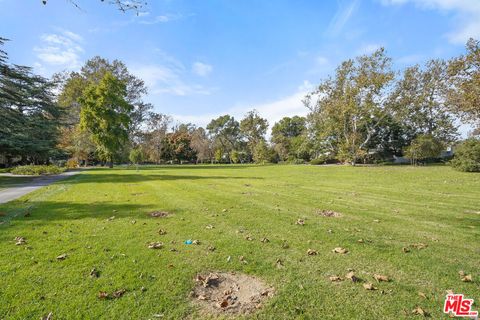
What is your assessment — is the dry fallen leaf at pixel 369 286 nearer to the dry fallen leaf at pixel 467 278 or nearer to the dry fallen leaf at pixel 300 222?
the dry fallen leaf at pixel 467 278

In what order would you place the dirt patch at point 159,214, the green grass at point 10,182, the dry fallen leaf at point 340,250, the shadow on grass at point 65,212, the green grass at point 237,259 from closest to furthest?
the green grass at point 237,259
the dry fallen leaf at point 340,250
the shadow on grass at point 65,212
the dirt patch at point 159,214
the green grass at point 10,182

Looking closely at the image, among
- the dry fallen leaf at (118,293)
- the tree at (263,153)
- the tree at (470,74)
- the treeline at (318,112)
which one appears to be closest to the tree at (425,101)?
the treeline at (318,112)

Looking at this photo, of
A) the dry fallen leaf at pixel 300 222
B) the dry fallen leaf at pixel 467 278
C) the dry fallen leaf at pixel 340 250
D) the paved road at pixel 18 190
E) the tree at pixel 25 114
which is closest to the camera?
the dry fallen leaf at pixel 467 278

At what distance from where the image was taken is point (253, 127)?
73.3 m

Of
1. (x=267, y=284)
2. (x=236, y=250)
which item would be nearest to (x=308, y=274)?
(x=267, y=284)

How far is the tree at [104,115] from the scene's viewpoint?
31.4 meters

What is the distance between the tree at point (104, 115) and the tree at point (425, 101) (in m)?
33.0

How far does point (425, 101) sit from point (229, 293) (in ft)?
145

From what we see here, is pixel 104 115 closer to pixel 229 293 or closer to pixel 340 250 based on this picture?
pixel 340 250

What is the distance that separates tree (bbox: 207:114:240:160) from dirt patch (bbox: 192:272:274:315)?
77.4 m

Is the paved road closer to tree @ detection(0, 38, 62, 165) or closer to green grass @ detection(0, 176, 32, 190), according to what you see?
green grass @ detection(0, 176, 32, 190)

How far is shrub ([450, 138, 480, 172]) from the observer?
709 inches

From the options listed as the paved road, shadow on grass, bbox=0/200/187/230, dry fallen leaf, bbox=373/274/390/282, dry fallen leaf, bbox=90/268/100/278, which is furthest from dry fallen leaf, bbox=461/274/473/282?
the paved road

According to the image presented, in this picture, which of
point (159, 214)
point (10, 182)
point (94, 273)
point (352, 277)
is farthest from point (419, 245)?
point (10, 182)
